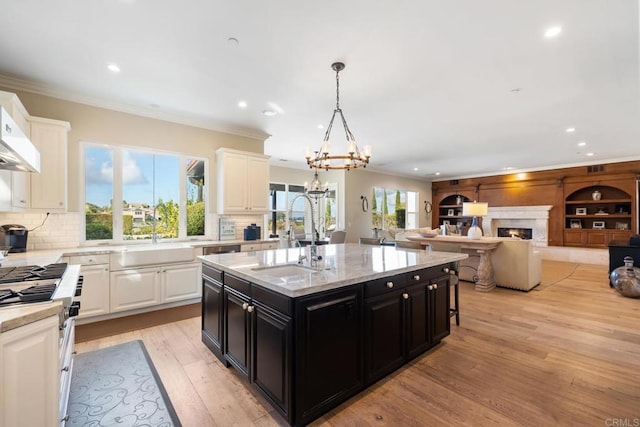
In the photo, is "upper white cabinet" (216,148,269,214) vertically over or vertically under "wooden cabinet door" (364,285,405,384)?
over

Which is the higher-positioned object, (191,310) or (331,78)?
(331,78)

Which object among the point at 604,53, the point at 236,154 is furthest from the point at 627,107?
the point at 236,154

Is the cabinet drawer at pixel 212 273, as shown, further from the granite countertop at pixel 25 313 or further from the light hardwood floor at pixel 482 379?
the granite countertop at pixel 25 313

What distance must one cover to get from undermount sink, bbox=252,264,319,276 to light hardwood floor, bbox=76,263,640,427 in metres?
0.95

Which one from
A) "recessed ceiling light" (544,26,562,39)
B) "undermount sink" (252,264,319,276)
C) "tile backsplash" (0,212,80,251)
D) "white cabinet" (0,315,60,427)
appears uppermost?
"recessed ceiling light" (544,26,562,39)

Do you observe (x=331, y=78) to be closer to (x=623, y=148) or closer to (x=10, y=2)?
(x=10, y=2)

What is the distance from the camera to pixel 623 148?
6668 mm

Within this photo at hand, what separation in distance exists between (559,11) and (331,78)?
208 centimetres

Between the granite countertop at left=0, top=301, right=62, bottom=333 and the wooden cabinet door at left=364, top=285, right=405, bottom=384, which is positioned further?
the wooden cabinet door at left=364, top=285, right=405, bottom=384

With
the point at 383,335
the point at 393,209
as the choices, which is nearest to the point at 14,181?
the point at 383,335

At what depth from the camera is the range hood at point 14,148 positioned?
1.56 meters

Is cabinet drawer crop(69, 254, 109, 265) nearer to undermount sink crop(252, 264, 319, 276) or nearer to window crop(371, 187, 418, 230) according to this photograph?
undermount sink crop(252, 264, 319, 276)

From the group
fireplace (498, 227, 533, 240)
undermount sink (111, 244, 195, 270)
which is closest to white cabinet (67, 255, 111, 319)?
undermount sink (111, 244, 195, 270)

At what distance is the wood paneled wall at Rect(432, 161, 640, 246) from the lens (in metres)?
7.84
